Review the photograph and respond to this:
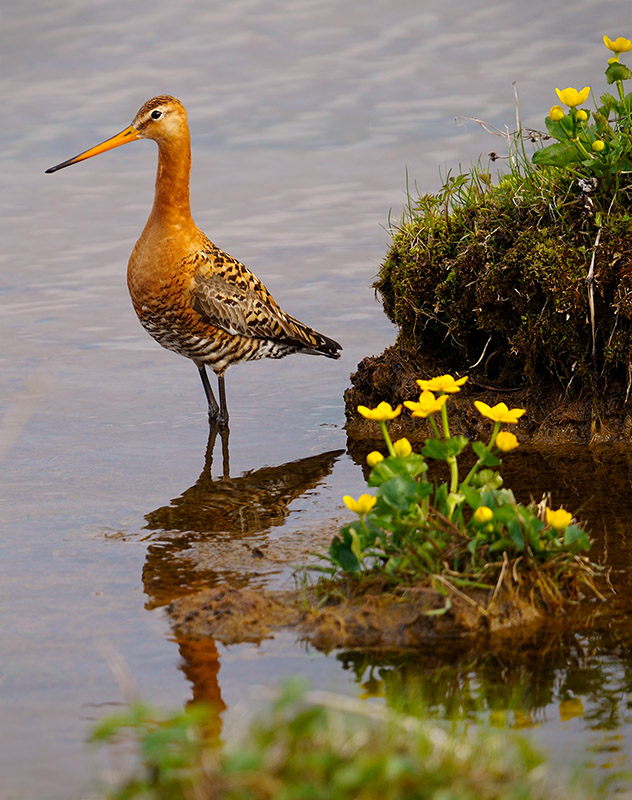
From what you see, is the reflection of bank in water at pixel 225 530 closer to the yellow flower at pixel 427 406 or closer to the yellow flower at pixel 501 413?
the yellow flower at pixel 427 406

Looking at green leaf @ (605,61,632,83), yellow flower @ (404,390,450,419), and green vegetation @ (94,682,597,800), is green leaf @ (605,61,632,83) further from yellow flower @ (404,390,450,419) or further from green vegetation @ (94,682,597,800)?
green vegetation @ (94,682,597,800)

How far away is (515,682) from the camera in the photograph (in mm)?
4445

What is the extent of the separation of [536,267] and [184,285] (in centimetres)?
274

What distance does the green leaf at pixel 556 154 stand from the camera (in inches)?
271

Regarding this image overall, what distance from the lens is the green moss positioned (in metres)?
7.14

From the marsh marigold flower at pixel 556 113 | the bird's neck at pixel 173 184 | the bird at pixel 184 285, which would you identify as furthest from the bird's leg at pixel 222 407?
the marsh marigold flower at pixel 556 113

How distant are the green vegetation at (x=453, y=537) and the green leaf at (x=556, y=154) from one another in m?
2.34

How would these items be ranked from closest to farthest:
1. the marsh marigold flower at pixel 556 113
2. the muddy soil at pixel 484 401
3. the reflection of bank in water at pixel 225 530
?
the reflection of bank in water at pixel 225 530
the marsh marigold flower at pixel 556 113
the muddy soil at pixel 484 401

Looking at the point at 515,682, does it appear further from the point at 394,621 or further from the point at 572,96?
the point at 572,96

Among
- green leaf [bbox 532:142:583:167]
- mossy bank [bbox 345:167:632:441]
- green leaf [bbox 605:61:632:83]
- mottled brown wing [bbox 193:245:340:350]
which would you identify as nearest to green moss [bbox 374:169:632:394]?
mossy bank [bbox 345:167:632:441]

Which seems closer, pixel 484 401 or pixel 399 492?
pixel 399 492

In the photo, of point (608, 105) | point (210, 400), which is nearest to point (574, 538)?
point (608, 105)

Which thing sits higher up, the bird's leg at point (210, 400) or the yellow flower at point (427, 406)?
the yellow flower at point (427, 406)

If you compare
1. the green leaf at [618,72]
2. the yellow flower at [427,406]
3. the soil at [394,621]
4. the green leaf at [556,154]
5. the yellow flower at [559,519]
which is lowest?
the soil at [394,621]
